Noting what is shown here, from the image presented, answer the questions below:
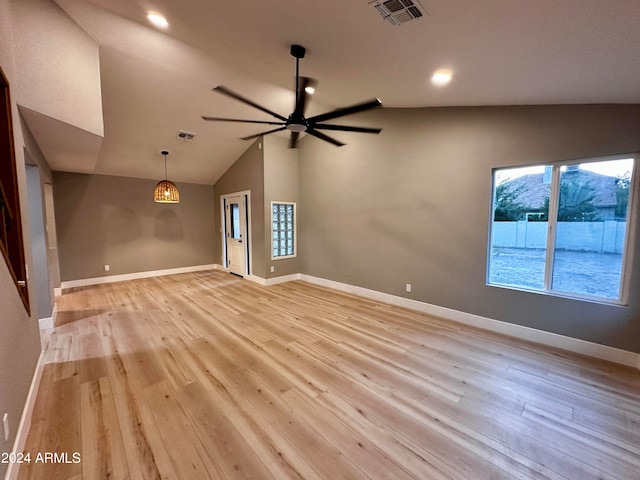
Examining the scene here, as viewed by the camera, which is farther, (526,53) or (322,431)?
(526,53)

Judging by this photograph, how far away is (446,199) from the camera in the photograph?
376 cm

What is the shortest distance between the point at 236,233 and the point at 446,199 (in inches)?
198

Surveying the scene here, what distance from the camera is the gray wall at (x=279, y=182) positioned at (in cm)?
561

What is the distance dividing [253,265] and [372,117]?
13.1ft

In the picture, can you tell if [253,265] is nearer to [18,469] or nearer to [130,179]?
[130,179]

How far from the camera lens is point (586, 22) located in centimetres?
153

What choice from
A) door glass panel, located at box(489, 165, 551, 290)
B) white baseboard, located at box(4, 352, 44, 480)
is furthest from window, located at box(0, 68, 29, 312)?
door glass panel, located at box(489, 165, 551, 290)

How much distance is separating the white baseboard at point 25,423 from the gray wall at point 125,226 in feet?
13.8

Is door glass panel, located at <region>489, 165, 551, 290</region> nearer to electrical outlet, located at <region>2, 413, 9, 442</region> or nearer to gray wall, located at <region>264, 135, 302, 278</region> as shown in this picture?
gray wall, located at <region>264, 135, 302, 278</region>

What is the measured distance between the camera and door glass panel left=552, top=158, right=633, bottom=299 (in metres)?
2.67

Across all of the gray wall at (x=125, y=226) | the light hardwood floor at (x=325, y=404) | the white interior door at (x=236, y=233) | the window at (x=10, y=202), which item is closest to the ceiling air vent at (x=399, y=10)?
the window at (x=10, y=202)

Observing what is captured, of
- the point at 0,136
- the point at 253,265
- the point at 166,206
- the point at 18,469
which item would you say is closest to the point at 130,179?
the point at 166,206

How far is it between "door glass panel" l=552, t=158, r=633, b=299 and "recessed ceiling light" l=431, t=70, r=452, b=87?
67.1 inches

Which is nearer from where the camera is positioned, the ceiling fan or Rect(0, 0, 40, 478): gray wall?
Rect(0, 0, 40, 478): gray wall
